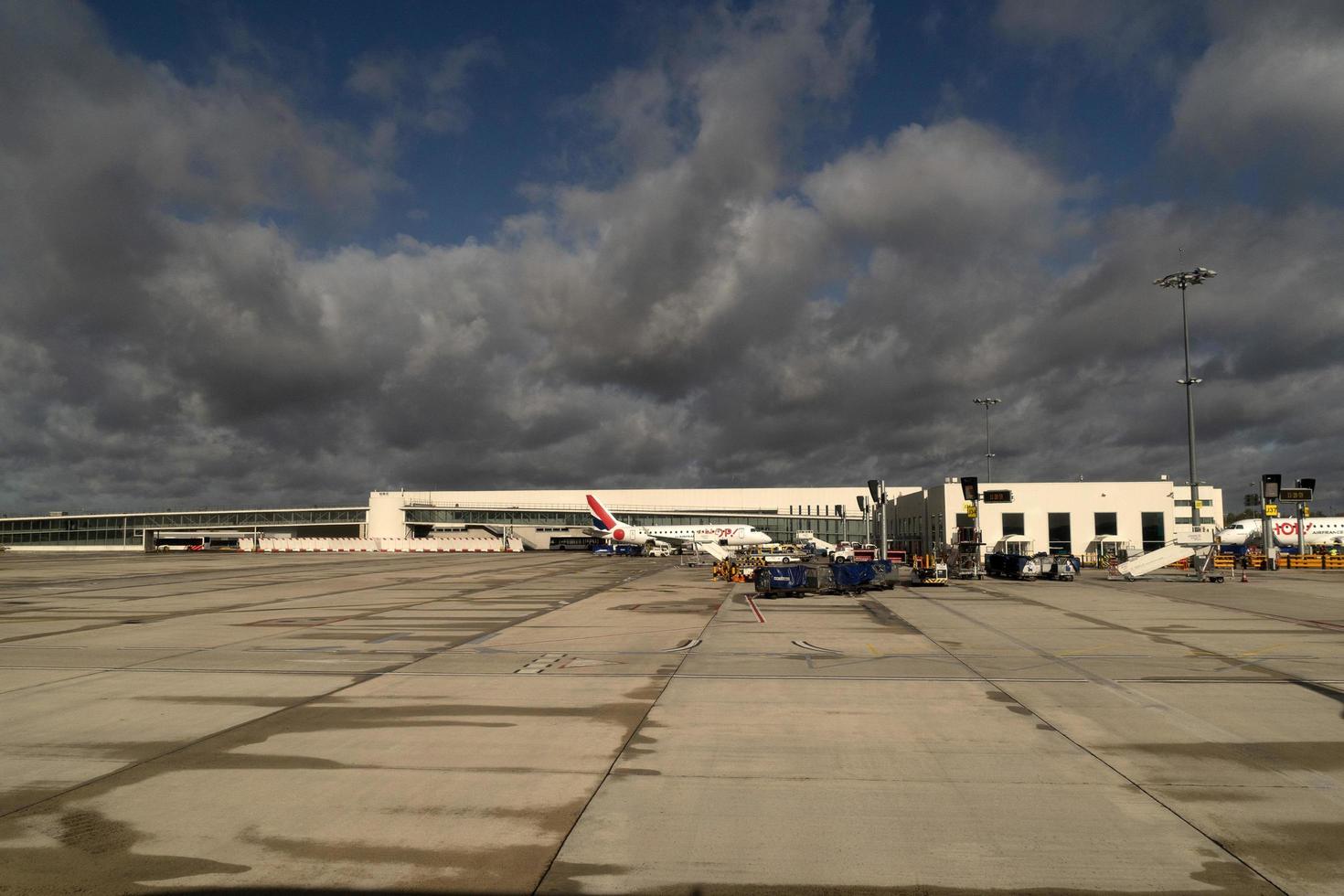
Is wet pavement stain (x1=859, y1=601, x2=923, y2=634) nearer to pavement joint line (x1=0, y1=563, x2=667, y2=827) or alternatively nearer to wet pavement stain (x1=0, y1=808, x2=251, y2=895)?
pavement joint line (x1=0, y1=563, x2=667, y2=827)

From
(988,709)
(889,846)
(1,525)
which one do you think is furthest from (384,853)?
(1,525)

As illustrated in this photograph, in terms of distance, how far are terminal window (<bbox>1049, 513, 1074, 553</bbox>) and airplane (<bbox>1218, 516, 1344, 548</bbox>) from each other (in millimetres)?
22007

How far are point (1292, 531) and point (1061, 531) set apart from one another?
3022cm

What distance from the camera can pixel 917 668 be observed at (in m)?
19.7

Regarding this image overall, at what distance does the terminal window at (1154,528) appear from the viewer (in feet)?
255

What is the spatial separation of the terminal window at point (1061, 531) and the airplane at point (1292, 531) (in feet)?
72.2

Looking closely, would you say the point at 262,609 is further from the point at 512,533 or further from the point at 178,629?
the point at 512,533

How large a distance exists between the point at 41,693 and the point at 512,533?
128 m

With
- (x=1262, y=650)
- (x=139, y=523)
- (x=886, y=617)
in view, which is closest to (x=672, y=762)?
(x=1262, y=650)

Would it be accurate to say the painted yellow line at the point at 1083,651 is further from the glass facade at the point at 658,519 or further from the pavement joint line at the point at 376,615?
the glass facade at the point at 658,519

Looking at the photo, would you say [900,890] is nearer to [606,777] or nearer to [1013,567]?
[606,777]

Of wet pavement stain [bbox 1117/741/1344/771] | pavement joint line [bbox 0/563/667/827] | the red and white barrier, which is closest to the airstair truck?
wet pavement stain [bbox 1117/741/1344/771]

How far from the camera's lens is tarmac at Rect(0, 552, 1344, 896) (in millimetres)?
8000

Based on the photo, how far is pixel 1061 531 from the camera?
260 ft
